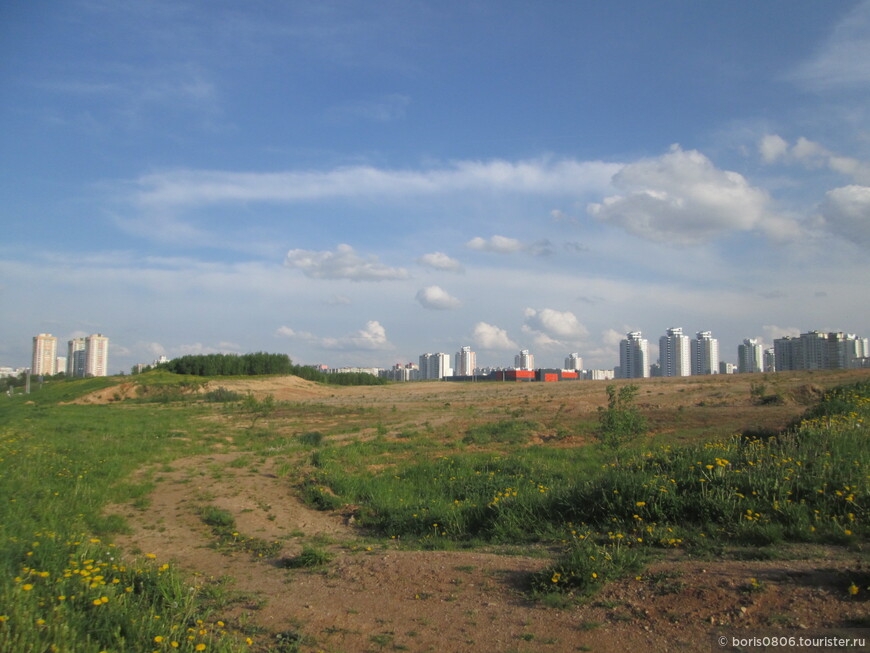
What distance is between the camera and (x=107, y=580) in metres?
5.43

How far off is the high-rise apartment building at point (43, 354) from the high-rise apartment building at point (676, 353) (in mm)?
128442

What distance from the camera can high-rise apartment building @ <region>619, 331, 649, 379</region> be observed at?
126 meters

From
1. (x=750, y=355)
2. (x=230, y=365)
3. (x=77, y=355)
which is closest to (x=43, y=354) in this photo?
(x=77, y=355)

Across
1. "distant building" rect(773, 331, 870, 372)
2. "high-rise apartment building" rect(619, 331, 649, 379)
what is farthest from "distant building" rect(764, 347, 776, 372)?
"high-rise apartment building" rect(619, 331, 649, 379)

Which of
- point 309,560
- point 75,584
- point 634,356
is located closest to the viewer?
point 75,584

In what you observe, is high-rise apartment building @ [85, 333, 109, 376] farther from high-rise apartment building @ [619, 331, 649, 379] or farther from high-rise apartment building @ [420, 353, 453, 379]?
high-rise apartment building @ [619, 331, 649, 379]

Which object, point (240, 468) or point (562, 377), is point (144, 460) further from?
point (562, 377)

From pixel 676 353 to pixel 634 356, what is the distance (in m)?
16.6

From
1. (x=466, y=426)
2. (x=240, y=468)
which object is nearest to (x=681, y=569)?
(x=240, y=468)

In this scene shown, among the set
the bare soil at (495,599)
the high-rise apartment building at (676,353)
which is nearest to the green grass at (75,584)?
the bare soil at (495,599)

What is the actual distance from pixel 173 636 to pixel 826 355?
103 m

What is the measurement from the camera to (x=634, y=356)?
127250 mm

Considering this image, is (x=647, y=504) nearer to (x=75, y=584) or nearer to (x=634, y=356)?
(x=75, y=584)

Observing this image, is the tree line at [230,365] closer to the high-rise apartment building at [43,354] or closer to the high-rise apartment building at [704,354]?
the high-rise apartment building at [43,354]
